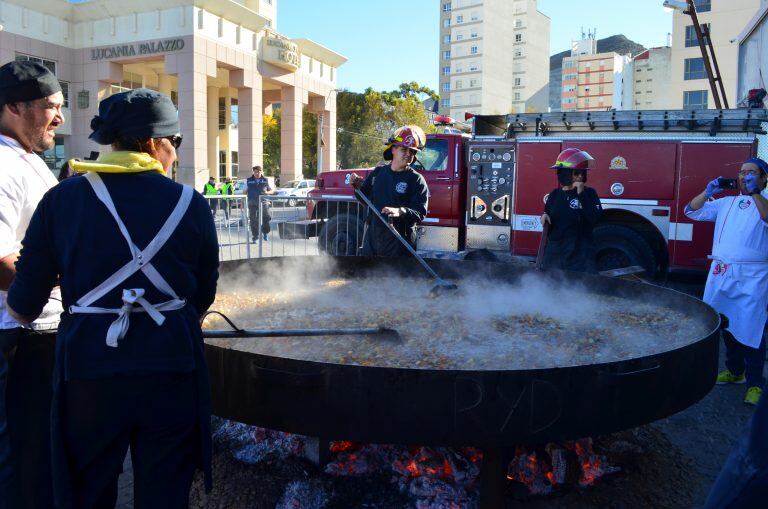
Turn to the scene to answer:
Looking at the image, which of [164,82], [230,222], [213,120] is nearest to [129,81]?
[164,82]

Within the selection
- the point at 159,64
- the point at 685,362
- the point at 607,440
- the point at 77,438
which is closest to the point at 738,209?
the point at 607,440

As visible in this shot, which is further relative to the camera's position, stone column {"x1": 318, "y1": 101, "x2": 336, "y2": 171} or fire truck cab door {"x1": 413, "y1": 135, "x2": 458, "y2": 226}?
stone column {"x1": 318, "y1": 101, "x2": 336, "y2": 171}

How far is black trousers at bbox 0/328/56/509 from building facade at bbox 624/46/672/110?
78.5 metres

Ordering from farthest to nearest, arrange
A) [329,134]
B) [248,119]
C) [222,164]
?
[222,164] < [329,134] < [248,119]

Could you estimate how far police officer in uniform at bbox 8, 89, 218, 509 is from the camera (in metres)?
1.76

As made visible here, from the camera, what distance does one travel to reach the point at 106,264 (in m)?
1.76

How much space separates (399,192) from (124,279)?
346cm

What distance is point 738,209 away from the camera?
4711 millimetres

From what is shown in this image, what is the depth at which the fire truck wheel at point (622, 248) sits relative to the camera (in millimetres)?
8500

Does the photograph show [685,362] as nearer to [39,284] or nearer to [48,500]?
[39,284]

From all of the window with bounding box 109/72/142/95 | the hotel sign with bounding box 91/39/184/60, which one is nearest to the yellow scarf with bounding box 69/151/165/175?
the hotel sign with bounding box 91/39/184/60

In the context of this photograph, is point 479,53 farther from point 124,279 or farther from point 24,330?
point 124,279

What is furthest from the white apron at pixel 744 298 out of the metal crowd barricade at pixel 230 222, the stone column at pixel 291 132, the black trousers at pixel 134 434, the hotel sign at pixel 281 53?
the stone column at pixel 291 132

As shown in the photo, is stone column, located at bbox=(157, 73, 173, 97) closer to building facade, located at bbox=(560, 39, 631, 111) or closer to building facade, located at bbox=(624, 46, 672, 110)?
building facade, located at bbox=(624, 46, 672, 110)
